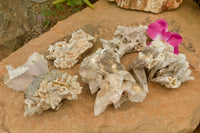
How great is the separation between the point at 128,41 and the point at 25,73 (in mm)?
1081

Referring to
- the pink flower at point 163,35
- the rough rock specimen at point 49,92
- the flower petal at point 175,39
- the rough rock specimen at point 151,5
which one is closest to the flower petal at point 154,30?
the pink flower at point 163,35

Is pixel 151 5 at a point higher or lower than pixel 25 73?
higher

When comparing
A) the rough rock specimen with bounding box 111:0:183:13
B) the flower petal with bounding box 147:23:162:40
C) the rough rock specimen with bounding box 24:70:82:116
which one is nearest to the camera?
the rough rock specimen with bounding box 24:70:82:116

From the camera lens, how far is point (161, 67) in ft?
6.08

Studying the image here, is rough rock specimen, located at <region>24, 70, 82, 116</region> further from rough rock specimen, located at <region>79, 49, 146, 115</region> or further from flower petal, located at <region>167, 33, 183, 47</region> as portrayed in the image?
flower petal, located at <region>167, 33, 183, 47</region>

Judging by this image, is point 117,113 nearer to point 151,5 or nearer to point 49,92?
point 49,92

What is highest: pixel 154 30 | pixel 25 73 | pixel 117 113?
pixel 154 30

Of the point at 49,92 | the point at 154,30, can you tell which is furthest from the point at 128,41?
the point at 49,92

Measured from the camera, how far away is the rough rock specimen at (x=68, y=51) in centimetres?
204

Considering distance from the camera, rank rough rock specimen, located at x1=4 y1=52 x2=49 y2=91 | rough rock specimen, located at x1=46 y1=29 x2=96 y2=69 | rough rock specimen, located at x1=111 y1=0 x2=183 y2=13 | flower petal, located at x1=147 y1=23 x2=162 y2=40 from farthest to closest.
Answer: rough rock specimen, located at x1=111 y1=0 x2=183 y2=13, flower petal, located at x1=147 y1=23 x2=162 y2=40, rough rock specimen, located at x1=46 y1=29 x2=96 y2=69, rough rock specimen, located at x1=4 y1=52 x2=49 y2=91

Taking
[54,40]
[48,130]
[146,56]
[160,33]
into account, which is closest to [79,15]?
[54,40]

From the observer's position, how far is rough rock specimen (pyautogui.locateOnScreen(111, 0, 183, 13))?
267cm

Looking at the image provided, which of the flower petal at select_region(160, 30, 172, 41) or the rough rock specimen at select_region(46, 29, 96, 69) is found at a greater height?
the flower petal at select_region(160, 30, 172, 41)

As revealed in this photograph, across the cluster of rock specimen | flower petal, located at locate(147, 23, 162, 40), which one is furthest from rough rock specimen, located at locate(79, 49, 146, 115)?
flower petal, located at locate(147, 23, 162, 40)
